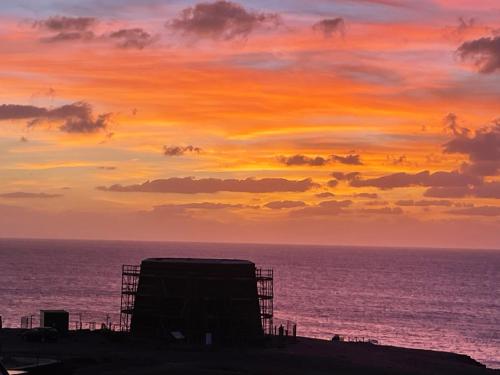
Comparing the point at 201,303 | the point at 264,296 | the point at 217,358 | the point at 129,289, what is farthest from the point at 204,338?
the point at 129,289

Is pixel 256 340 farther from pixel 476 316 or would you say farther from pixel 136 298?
pixel 476 316

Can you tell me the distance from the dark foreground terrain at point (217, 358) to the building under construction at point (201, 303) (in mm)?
2411

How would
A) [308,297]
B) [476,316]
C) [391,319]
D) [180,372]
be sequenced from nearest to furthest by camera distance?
[180,372], [391,319], [476,316], [308,297]

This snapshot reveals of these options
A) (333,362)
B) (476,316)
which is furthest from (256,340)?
(476,316)

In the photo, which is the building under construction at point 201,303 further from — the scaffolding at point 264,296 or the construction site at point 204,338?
the scaffolding at point 264,296

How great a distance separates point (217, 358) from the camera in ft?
190

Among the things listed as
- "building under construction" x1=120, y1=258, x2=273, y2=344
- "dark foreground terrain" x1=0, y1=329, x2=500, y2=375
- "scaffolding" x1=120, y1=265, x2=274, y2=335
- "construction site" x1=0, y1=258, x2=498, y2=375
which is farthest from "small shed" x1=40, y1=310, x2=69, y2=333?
"building under construction" x1=120, y1=258, x2=273, y2=344

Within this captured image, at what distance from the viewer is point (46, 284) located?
649 ft

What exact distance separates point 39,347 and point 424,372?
82.9ft

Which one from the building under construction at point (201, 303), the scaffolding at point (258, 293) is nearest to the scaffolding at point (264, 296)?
the scaffolding at point (258, 293)

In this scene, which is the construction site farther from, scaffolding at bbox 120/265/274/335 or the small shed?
scaffolding at bbox 120/265/274/335

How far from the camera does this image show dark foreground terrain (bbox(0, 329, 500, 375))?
174 ft

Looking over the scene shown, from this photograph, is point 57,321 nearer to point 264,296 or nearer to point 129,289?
point 129,289

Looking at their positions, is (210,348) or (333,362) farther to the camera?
(210,348)
